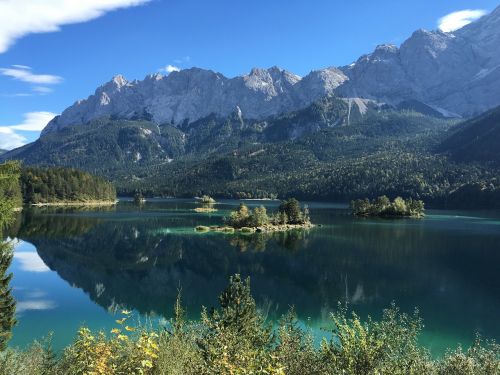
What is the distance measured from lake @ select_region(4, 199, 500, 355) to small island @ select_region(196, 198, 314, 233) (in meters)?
8.40

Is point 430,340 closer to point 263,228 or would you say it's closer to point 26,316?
point 26,316

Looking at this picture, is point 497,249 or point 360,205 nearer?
point 497,249

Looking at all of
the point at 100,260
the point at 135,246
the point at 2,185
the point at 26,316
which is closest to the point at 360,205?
the point at 135,246

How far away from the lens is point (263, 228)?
386 ft

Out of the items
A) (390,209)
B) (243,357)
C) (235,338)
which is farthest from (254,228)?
(243,357)

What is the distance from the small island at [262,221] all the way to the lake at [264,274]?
840cm

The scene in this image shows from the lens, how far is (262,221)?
400 feet

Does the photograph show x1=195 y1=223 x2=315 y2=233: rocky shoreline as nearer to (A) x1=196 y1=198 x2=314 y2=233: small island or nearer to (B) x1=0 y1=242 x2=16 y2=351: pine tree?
(A) x1=196 y1=198 x2=314 y2=233: small island

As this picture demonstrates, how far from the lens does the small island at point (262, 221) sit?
11661 centimetres

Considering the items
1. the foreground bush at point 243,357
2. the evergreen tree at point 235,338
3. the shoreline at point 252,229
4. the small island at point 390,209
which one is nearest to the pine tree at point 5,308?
the foreground bush at point 243,357

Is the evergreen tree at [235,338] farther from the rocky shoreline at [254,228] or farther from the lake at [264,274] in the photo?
the rocky shoreline at [254,228]

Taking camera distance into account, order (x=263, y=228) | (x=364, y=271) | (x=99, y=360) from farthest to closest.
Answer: (x=263, y=228), (x=364, y=271), (x=99, y=360)

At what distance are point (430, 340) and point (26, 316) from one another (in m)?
38.1

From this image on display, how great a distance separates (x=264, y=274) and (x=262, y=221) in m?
57.6
